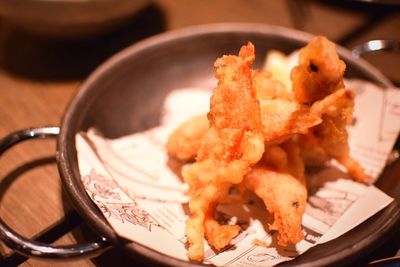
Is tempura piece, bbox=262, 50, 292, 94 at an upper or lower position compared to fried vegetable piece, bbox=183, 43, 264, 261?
upper

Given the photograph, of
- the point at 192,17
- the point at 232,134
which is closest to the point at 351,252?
the point at 232,134

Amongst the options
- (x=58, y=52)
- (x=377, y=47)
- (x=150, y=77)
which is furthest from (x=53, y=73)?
(x=377, y=47)

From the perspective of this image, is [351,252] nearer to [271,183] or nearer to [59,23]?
[271,183]

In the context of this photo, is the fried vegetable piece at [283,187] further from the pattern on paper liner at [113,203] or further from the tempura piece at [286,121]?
the pattern on paper liner at [113,203]

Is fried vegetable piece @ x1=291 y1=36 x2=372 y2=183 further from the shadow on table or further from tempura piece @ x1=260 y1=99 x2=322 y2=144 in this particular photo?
the shadow on table

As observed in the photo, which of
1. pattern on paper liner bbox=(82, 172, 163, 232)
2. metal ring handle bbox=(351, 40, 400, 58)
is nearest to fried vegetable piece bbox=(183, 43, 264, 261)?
pattern on paper liner bbox=(82, 172, 163, 232)

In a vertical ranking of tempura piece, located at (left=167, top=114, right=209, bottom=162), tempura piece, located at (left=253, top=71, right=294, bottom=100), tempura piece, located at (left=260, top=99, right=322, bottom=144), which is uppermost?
tempura piece, located at (left=253, top=71, right=294, bottom=100)
